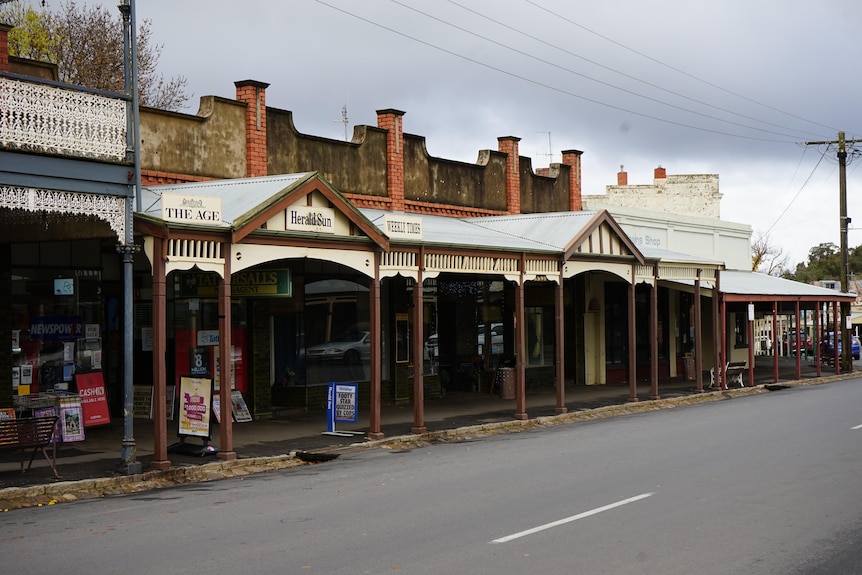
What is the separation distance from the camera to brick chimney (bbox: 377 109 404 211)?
79.1ft

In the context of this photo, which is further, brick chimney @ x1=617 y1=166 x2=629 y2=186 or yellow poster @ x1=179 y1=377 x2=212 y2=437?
brick chimney @ x1=617 y1=166 x2=629 y2=186

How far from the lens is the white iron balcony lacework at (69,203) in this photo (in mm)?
12570

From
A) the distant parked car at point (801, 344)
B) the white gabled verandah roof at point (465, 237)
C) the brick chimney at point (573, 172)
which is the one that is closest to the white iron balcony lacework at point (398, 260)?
the white gabled verandah roof at point (465, 237)

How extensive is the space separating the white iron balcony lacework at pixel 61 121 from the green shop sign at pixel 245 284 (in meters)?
4.30

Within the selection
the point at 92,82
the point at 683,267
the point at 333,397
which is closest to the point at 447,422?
the point at 333,397

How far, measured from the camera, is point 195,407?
1522cm

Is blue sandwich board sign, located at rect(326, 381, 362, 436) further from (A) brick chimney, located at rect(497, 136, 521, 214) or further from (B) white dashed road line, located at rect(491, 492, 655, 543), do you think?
(A) brick chimney, located at rect(497, 136, 521, 214)

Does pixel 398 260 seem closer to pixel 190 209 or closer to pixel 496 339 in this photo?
pixel 190 209

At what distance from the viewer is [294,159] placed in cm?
2166

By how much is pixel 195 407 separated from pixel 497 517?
21.5 ft

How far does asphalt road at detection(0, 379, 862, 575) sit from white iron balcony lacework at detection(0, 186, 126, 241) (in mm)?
3712

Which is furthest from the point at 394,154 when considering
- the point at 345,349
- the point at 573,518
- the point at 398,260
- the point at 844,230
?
the point at 844,230

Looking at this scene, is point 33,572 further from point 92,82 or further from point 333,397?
point 92,82

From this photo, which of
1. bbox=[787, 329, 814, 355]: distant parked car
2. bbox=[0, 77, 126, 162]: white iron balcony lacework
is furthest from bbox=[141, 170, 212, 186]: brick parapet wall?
bbox=[787, 329, 814, 355]: distant parked car
